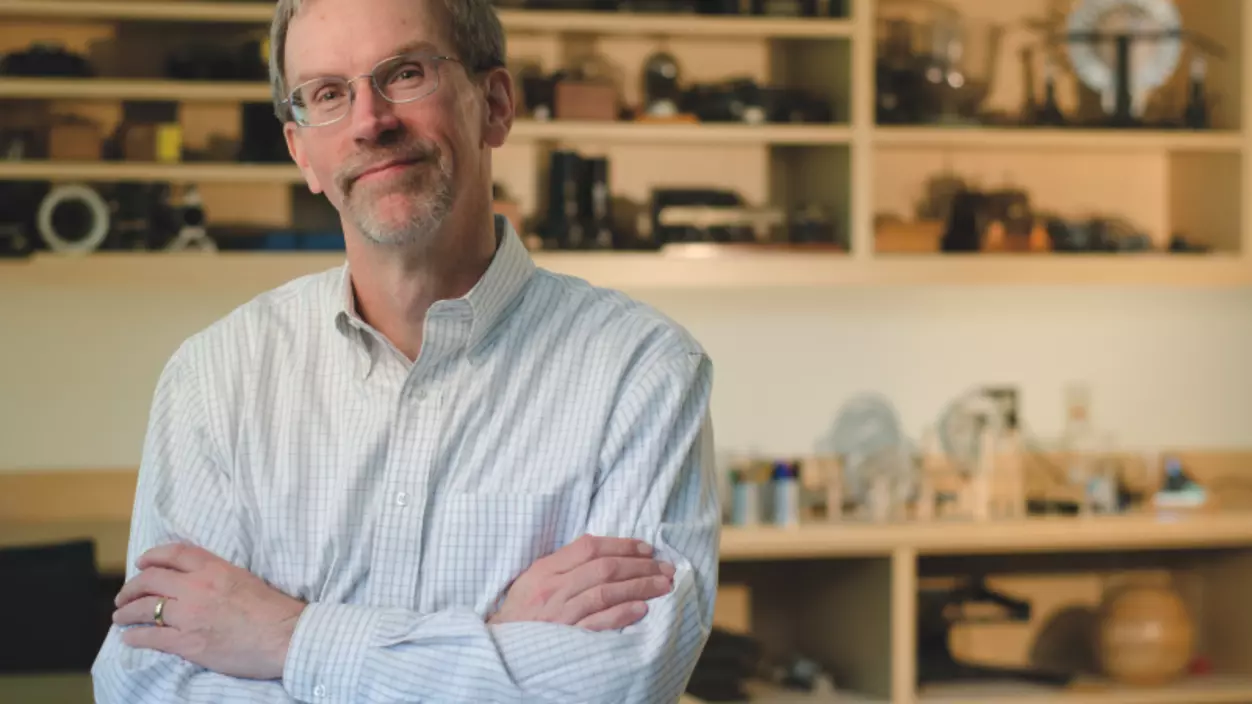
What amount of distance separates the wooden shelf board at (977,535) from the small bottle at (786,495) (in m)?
0.04

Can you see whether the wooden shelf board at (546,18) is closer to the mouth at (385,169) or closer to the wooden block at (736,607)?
the wooden block at (736,607)

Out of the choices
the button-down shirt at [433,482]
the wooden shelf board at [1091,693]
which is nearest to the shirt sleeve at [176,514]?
the button-down shirt at [433,482]

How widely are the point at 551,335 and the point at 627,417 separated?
0.14 meters

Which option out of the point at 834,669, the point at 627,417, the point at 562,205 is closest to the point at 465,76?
the point at 627,417

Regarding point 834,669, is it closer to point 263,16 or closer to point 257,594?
point 263,16

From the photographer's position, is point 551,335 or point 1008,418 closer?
point 551,335

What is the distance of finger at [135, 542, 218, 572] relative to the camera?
5.27 ft

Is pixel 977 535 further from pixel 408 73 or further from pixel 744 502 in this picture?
pixel 408 73

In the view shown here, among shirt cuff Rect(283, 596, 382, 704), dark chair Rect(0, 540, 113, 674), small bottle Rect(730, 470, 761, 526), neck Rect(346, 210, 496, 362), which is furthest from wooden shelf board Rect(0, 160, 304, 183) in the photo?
shirt cuff Rect(283, 596, 382, 704)

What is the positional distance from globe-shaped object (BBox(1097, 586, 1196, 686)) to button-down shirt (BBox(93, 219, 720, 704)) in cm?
242

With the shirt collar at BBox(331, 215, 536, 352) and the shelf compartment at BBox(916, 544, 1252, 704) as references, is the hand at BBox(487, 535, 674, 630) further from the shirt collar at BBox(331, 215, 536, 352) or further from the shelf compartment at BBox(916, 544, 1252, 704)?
the shelf compartment at BBox(916, 544, 1252, 704)

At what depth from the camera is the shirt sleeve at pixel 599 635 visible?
149 centimetres

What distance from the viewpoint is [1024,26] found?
165 inches

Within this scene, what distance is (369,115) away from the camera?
1555 mm
